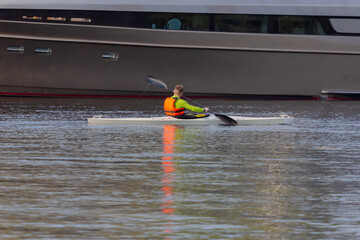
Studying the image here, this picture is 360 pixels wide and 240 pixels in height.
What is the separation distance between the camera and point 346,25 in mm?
37594

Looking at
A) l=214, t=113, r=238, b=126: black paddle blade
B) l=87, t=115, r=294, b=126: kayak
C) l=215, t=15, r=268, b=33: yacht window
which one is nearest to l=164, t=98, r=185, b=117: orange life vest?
l=87, t=115, r=294, b=126: kayak

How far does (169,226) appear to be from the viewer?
9352 mm

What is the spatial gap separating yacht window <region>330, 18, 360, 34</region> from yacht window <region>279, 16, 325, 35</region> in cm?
56

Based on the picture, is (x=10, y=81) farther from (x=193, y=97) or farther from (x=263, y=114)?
(x=263, y=114)

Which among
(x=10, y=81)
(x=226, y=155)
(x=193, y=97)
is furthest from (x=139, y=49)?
(x=226, y=155)

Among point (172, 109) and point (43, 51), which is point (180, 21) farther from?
point (172, 109)

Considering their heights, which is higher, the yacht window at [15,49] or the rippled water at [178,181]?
the yacht window at [15,49]

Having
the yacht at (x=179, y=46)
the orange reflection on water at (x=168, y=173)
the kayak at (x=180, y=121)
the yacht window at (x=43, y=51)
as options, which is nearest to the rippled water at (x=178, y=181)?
the orange reflection on water at (x=168, y=173)

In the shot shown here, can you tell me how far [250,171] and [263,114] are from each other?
14.5 m

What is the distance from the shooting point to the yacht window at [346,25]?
37.5 meters

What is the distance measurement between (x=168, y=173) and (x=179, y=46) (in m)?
23.5

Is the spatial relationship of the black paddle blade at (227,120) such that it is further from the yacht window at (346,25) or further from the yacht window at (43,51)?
the yacht window at (346,25)

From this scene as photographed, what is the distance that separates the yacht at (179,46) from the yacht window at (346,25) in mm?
39

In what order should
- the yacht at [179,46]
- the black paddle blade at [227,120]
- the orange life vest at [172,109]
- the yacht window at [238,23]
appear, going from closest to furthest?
the black paddle blade at [227,120] → the orange life vest at [172,109] → the yacht at [179,46] → the yacht window at [238,23]
